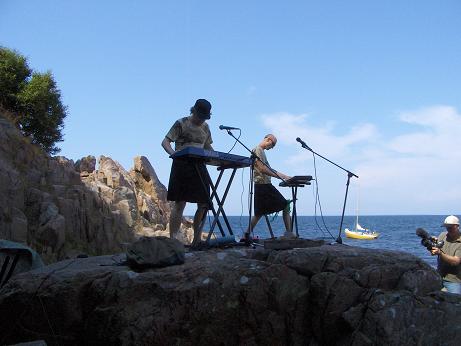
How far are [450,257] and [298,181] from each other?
228cm

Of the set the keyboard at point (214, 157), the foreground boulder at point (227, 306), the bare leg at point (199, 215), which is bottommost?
the foreground boulder at point (227, 306)

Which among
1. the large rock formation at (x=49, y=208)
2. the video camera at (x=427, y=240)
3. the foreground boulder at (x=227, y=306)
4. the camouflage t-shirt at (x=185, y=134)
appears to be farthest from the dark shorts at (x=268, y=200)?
the large rock formation at (x=49, y=208)

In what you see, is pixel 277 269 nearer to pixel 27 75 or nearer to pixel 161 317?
pixel 161 317

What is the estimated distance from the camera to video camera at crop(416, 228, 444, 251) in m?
6.91

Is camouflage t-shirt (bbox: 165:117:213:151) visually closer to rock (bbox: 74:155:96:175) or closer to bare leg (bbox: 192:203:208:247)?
bare leg (bbox: 192:203:208:247)

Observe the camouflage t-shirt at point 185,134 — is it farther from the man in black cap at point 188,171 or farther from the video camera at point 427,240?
the video camera at point 427,240

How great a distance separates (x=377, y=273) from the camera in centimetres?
543

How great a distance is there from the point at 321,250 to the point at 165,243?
170cm

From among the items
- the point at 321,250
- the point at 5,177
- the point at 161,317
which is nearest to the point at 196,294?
the point at 161,317

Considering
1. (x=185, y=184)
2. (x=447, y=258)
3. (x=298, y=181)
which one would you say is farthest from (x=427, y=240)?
(x=185, y=184)

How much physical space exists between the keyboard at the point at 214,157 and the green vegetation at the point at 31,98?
15551 millimetres

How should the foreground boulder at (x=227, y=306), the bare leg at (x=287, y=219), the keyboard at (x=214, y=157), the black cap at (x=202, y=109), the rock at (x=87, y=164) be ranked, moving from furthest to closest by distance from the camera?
the rock at (x=87, y=164), the bare leg at (x=287, y=219), the black cap at (x=202, y=109), the keyboard at (x=214, y=157), the foreground boulder at (x=227, y=306)

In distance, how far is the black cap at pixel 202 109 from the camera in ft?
23.0

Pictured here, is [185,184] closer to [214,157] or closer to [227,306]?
[214,157]
